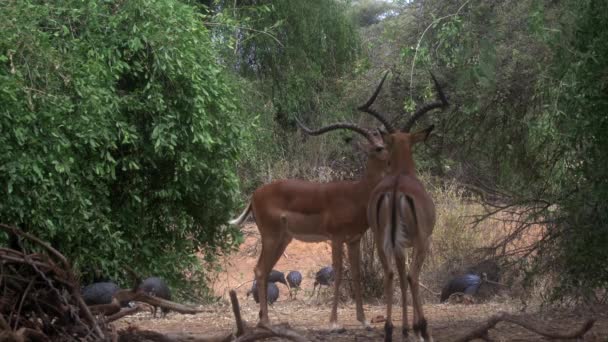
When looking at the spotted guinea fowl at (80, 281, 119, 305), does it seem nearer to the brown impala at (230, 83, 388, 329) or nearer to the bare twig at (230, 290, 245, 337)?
the brown impala at (230, 83, 388, 329)

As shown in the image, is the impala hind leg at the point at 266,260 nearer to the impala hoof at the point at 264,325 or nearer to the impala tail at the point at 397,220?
the impala hoof at the point at 264,325

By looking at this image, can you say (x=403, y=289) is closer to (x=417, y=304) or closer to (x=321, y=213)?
(x=417, y=304)

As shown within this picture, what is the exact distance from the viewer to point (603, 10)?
6.59m

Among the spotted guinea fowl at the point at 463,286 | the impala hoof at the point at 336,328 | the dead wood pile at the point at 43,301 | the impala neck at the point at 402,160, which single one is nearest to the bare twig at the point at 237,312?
the dead wood pile at the point at 43,301

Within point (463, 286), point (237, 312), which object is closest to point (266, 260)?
point (237, 312)

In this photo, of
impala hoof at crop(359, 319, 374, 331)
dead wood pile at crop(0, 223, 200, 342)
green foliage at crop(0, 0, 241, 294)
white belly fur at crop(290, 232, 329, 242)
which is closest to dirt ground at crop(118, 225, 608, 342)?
impala hoof at crop(359, 319, 374, 331)

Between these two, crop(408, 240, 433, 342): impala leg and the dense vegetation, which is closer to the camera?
crop(408, 240, 433, 342): impala leg

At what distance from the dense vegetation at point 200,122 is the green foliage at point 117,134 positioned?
2 centimetres

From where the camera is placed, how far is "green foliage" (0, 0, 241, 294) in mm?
9023

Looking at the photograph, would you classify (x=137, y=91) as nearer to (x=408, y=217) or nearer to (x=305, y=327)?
(x=305, y=327)

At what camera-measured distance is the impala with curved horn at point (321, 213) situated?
852cm

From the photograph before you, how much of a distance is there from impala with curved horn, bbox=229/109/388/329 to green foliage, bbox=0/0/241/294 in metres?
1.93

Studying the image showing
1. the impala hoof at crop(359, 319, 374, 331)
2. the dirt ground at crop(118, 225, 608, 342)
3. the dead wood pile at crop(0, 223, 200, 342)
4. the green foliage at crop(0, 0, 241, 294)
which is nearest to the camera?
the dead wood pile at crop(0, 223, 200, 342)

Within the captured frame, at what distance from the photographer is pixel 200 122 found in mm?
10406
